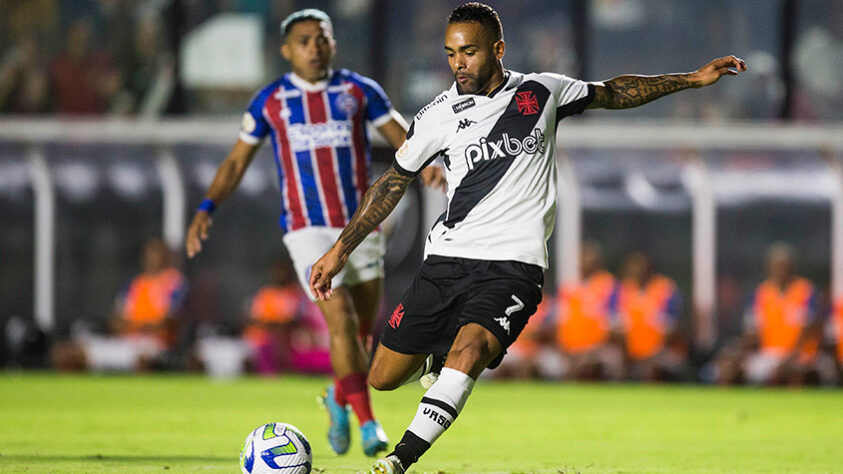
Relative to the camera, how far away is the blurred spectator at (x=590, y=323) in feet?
52.6

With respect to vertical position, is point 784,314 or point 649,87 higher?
point 649,87

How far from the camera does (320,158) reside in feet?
24.5

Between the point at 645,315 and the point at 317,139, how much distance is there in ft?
30.6

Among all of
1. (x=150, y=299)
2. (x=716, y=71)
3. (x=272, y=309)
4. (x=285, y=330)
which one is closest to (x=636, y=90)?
(x=716, y=71)

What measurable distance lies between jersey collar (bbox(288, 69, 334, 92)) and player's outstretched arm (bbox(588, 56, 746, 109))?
196 centimetres

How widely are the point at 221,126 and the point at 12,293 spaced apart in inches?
137

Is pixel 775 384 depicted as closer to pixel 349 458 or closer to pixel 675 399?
pixel 675 399

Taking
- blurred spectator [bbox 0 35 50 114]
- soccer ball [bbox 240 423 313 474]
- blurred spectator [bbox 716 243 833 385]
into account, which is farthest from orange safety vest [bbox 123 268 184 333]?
soccer ball [bbox 240 423 313 474]

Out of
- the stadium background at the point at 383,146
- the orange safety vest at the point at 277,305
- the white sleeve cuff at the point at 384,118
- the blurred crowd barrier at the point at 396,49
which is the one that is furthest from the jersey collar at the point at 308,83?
the blurred crowd barrier at the point at 396,49

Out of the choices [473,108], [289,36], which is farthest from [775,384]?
[473,108]

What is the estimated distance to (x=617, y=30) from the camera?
57.2 feet

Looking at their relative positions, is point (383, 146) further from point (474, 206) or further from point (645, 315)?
point (474, 206)

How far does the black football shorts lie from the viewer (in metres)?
5.57

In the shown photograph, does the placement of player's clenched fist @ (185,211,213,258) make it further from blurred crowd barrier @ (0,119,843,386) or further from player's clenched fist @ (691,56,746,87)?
blurred crowd barrier @ (0,119,843,386)
